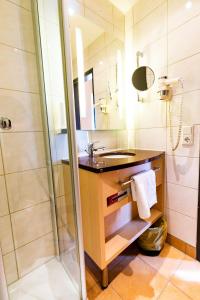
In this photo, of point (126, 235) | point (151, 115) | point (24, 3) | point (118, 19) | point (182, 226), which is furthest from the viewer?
point (118, 19)

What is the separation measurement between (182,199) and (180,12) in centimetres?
140

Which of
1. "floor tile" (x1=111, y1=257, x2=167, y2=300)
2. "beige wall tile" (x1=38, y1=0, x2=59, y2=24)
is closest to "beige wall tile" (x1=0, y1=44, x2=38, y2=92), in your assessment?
"beige wall tile" (x1=38, y1=0, x2=59, y2=24)

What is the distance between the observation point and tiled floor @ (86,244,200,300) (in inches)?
37.8

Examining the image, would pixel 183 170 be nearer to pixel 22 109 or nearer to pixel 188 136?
pixel 188 136

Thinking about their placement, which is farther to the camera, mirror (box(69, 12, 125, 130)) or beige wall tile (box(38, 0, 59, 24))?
mirror (box(69, 12, 125, 130))

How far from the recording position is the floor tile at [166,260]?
3.67 ft

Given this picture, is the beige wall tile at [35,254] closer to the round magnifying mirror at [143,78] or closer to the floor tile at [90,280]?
the floor tile at [90,280]

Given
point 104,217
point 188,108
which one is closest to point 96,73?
point 188,108

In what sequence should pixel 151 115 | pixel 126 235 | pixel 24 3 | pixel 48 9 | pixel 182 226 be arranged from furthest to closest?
pixel 151 115
pixel 182 226
pixel 126 235
pixel 24 3
pixel 48 9

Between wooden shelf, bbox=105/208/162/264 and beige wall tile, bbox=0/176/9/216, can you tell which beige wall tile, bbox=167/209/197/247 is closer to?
wooden shelf, bbox=105/208/162/264

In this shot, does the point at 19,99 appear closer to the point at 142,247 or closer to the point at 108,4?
the point at 108,4

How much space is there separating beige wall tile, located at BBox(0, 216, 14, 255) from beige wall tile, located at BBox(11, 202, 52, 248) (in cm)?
3

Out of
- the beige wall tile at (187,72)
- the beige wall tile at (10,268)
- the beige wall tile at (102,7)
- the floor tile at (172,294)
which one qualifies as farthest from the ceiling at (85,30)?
the floor tile at (172,294)

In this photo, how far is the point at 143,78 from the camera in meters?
1.41
